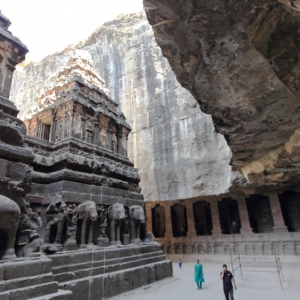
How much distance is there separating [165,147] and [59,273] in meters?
15.2

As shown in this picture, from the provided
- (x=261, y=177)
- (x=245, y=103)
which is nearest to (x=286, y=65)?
(x=245, y=103)

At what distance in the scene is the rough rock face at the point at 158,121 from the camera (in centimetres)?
1862

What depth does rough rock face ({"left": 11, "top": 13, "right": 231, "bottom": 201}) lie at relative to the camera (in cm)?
1862

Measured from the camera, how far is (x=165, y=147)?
2112cm

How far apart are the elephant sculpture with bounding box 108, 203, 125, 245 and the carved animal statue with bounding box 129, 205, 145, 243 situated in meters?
0.98

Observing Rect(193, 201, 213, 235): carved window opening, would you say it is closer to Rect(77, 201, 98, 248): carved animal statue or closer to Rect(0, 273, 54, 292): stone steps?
Rect(77, 201, 98, 248): carved animal statue

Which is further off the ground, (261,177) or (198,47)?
(198,47)

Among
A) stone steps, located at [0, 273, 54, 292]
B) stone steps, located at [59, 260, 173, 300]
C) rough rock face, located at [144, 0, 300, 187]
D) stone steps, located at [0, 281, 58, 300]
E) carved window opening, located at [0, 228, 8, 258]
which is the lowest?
stone steps, located at [59, 260, 173, 300]

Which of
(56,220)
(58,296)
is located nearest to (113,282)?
(56,220)

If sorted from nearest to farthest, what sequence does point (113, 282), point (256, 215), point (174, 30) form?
point (174, 30) → point (113, 282) → point (256, 215)

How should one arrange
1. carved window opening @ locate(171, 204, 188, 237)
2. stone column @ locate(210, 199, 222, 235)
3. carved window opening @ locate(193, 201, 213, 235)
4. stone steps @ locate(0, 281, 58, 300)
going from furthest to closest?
carved window opening @ locate(171, 204, 188, 237)
carved window opening @ locate(193, 201, 213, 235)
stone column @ locate(210, 199, 222, 235)
stone steps @ locate(0, 281, 58, 300)

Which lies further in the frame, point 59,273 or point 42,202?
point 42,202

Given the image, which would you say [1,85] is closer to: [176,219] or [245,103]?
[245,103]

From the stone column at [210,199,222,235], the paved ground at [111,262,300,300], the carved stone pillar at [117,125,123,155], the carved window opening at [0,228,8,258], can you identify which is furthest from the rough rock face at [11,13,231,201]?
the carved window opening at [0,228,8,258]
